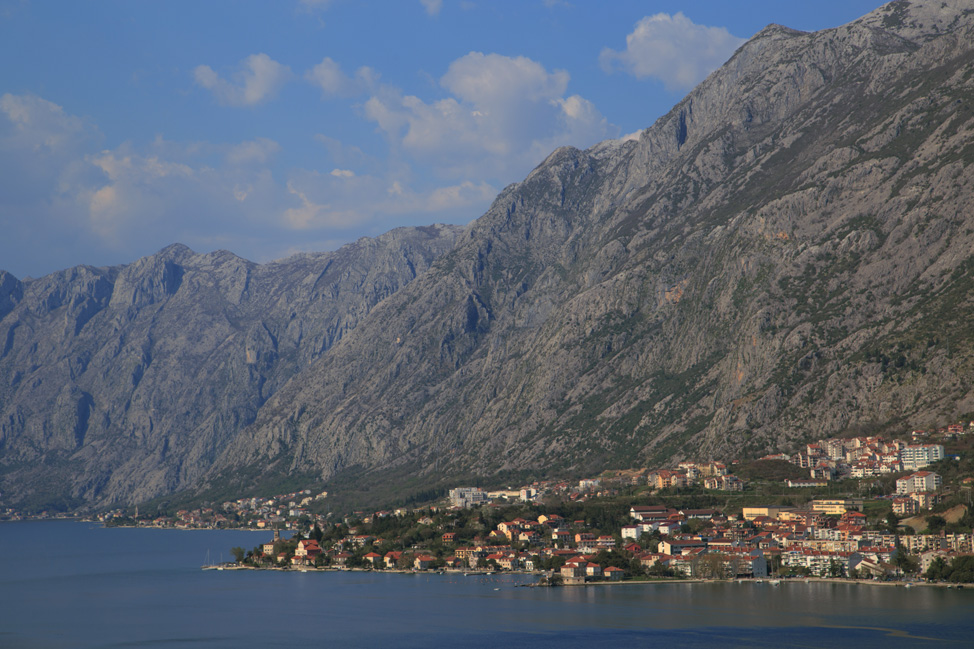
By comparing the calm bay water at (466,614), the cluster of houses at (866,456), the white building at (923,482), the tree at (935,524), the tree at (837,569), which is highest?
the cluster of houses at (866,456)

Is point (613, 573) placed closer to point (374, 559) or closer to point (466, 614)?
point (466, 614)

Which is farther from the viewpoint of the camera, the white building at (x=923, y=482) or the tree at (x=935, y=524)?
the white building at (x=923, y=482)

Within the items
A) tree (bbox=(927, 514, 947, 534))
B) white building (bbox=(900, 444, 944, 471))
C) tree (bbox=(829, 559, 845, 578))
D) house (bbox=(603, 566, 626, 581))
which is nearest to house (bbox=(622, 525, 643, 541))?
house (bbox=(603, 566, 626, 581))

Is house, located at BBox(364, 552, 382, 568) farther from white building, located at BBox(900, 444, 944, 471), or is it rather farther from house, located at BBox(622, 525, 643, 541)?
white building, located at BBox(900, 444, 944, 471)

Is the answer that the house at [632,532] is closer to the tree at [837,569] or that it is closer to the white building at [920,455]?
the tree at [837,569]

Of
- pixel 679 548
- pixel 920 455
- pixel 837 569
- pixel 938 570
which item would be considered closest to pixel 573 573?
pixel 679 548

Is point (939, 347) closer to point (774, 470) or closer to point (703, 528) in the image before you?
point (774, 470)

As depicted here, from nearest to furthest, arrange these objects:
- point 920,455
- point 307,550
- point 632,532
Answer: point 632,532
point 920,455
point 307,550

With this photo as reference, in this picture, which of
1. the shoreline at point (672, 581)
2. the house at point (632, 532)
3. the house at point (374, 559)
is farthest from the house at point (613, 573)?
the house at point (374, 559)
